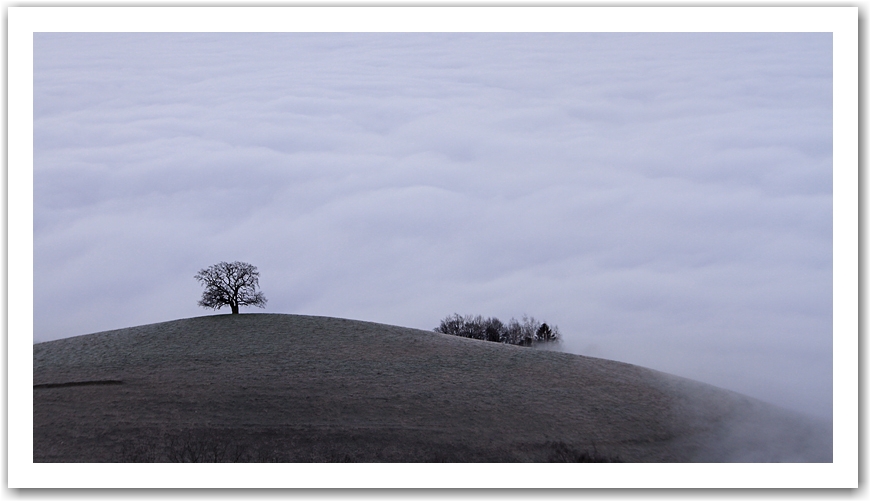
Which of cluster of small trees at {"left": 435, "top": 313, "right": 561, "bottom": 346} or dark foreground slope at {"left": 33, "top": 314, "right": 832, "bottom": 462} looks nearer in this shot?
dark foreground slope at {"left": 33, "top": 314, "right": 832, "bottom": 462}

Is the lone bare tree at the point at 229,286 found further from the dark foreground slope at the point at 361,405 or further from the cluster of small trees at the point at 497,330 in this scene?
the cluster of small trees at the point at 497,330

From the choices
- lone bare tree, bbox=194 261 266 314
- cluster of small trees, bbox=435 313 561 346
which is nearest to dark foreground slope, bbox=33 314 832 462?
lone bare tree, bbox=194 261 266 314

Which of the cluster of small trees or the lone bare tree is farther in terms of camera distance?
the cluster of small trees

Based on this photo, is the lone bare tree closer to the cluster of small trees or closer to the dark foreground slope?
the dark foreground slope

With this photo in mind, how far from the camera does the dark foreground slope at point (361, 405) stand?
31297mm

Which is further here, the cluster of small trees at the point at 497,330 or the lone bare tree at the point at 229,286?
the cluster of small trees at the point at 497,330

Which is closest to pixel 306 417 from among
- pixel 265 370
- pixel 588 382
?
pixel 265 370

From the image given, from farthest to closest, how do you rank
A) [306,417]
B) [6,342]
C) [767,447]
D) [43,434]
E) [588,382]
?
[588,382]
[767,447]
[306,417]
[43,434]
[6,342]

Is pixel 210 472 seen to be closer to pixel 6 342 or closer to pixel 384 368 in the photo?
pixel 6 342

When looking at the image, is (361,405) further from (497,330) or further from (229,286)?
(497,330)

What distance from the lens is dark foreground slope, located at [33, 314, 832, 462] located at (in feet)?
103

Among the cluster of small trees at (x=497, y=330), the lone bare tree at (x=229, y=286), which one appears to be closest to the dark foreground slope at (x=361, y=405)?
the lone bare tree at (x=229, y=286)

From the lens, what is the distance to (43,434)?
30.8 m

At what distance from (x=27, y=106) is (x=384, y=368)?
20905 millimetres
